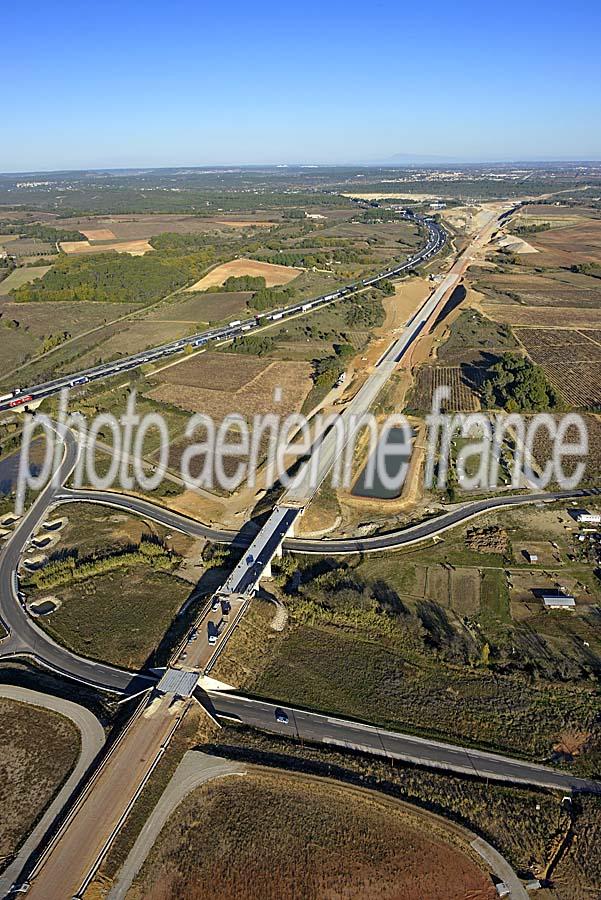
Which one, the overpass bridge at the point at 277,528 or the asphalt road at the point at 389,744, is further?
the overpass bridge at the point at 277,528

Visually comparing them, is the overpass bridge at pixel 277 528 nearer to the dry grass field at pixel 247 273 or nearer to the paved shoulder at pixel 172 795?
the paved shoulder at pixel 172 795

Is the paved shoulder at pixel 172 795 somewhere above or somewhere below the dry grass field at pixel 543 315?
below

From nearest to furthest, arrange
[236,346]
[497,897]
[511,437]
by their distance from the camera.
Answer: [497,897], [511,437], [236,346]

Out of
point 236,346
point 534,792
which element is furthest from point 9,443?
point 534,792

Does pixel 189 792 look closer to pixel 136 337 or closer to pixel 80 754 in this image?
pixel 80 754

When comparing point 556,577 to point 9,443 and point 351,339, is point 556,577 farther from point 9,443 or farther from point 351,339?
point 351,339

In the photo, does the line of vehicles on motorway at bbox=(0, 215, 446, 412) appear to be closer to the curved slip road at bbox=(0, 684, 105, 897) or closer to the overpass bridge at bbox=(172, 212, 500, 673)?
the overpass bridge at bbox=(172, 212, 500, 673)

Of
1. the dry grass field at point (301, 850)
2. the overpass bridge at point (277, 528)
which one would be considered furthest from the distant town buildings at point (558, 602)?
the overpass bridge at point (277, 528)
